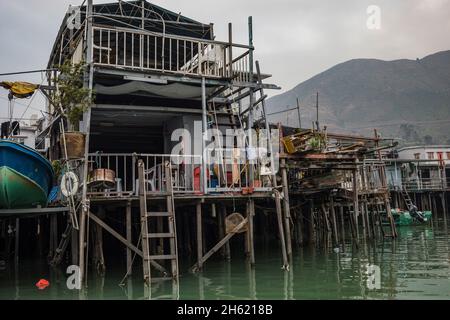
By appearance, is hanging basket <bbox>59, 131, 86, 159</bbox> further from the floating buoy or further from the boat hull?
the floating buoy

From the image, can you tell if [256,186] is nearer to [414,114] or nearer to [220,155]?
[220,155]

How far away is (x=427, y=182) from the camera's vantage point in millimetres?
35562

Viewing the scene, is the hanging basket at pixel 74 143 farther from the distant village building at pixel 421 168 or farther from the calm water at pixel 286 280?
the distant village building at pixel 421 168

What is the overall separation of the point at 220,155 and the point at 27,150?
477 cm

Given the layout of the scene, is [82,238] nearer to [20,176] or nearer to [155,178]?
[20,176]

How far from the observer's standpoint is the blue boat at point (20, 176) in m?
9.49

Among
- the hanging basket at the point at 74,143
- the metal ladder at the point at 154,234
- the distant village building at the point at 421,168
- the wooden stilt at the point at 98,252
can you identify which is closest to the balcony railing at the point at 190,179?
the metal ladder at the point at 154,234

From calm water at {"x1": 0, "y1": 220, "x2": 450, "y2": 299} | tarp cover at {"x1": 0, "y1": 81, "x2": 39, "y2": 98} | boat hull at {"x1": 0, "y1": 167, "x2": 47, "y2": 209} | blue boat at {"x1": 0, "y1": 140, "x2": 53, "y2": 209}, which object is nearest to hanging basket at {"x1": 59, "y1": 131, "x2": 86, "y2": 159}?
blue boat at {"x1": 0, "y1": 140, "x2": 53, "y2": 209}

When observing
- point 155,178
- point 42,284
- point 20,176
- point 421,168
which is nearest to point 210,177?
point 155,178

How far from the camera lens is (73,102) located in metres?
10.3

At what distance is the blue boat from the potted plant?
Result: 0.82 m

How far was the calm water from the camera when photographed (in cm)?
891
